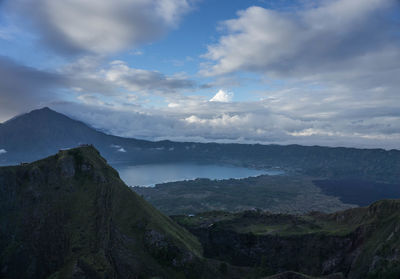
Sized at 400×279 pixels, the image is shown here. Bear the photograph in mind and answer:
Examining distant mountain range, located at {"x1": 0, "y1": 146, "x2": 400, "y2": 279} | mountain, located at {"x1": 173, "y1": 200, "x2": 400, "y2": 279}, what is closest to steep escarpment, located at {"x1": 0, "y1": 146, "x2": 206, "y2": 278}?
distant mountain range, located at {"x1": 0, "y1": 146, "x2": 400, "y2": 279}

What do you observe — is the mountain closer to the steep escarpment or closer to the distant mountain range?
the distant mountain range

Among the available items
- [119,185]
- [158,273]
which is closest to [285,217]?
[158,273]

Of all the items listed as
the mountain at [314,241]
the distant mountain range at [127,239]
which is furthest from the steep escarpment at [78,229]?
the mountain at [314,241]

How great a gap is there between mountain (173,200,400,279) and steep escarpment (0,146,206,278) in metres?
25.5

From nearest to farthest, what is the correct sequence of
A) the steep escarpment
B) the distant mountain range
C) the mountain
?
the mountain, the distant mountain range, the steep escarpment

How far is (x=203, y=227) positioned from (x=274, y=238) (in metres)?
31.2

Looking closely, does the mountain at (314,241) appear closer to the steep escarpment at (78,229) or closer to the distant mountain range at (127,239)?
the distant mountain range at (127,239)

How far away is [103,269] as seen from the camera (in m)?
62.3

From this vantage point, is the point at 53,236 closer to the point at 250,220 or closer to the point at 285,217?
the point at 250,220

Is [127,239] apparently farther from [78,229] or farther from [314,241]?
[314,241]

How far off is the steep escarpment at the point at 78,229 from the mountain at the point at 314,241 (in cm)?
2554

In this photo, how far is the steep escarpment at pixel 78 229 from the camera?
6688cm

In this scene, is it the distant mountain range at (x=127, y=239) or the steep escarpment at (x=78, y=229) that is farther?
the steep escarpment at (x=78, y=229)

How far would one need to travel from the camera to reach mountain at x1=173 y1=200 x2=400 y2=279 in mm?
66312
